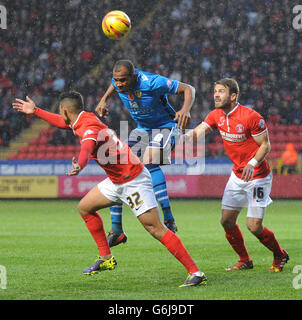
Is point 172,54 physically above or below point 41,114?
above

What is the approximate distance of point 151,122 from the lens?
845 cm

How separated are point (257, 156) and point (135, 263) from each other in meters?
2.25

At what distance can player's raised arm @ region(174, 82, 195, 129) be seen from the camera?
695 cm

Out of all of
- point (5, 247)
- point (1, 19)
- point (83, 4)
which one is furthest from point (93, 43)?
point (5, 247)

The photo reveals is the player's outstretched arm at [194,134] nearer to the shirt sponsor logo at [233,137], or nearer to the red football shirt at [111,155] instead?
the shirt sponsor logo at [233,137]

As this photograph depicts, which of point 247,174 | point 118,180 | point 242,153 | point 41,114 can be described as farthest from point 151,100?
point 118,180

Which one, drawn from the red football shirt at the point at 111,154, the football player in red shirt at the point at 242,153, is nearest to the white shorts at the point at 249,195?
the football player in red shirt at the point at 242,153

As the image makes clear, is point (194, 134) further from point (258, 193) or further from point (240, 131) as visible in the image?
point (258, 193)

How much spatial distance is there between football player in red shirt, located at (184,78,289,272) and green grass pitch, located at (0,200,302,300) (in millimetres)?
531

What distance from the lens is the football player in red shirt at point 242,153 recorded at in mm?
7074

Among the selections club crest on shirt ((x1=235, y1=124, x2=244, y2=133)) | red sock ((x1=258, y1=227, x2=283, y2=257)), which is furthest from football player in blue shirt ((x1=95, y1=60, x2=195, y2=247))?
red sock ((x1=258, y1=227, x2=283, y2=257))

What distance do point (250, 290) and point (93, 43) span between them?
74.9 ft

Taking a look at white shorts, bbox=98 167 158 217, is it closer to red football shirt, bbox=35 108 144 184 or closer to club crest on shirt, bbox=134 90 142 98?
red football shirt, bbox=35 108 144 184

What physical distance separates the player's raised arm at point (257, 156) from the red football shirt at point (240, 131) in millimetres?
63
